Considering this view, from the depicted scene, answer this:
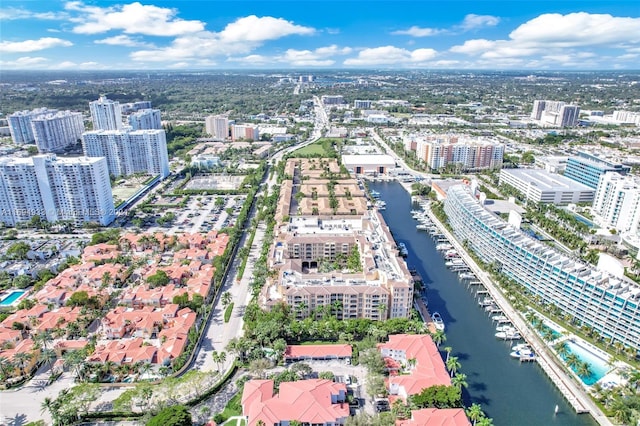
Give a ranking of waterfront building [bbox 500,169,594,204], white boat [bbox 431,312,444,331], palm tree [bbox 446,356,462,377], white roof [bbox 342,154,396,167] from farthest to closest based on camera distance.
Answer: white roof [bbox 342,154,396,167]
waterfront building [bbox 500,169,594,204]
white boat [bbox 431,312,444,331]
palm tree [bbox 446,356,462,377]

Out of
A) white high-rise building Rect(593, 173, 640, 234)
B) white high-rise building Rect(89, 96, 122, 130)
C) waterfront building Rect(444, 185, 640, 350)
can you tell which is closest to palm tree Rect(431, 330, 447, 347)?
waterfront building Rect(444, 185, 640, 350)

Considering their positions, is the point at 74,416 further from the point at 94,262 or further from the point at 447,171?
the point at 447,171

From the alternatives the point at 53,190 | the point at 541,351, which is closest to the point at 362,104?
the point at 53,190

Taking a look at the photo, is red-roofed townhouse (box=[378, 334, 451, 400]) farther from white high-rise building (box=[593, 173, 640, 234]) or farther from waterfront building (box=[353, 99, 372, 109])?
waterfront building (box=[353, 99, 372, 109])

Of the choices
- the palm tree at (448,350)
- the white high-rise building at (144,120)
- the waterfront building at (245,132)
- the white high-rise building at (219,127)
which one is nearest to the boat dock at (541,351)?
the palm tree at (448,350)

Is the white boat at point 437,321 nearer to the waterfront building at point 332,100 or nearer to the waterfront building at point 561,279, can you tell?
the waterfront building at point 561,279

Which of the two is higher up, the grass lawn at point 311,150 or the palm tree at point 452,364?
the grass lawn at point 311,150

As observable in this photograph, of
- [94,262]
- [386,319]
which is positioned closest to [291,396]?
[386,319]
